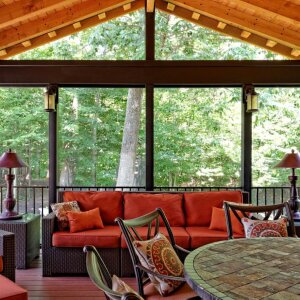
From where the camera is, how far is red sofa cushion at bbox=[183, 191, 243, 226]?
4.59 m

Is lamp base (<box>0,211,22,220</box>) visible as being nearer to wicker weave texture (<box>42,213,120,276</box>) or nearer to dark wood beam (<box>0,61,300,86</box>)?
wicker weave texture (<box>42,213,120,276</box>)

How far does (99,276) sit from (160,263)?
883mm

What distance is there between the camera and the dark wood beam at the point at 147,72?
5223mm

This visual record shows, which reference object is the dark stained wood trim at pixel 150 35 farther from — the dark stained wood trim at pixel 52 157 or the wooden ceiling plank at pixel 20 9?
the dark stained wood trim at pixel 52 157

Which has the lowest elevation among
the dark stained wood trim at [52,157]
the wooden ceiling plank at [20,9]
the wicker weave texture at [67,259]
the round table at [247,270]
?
the wicker weave texture at [67,259]

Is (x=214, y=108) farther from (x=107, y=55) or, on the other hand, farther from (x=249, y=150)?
(x=107, y=55)

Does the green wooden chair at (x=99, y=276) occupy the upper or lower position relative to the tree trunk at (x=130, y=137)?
lower

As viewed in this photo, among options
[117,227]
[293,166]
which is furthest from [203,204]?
[293,166]

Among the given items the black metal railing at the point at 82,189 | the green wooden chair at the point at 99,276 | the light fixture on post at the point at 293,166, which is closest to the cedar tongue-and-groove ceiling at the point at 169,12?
the light fixture on post at the point at 293,166

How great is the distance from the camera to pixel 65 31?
5.29 metres

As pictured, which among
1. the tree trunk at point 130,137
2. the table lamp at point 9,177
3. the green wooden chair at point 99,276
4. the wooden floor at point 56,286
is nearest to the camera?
the green wooden chair at point 99,276

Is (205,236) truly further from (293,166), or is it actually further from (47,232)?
(47,232)

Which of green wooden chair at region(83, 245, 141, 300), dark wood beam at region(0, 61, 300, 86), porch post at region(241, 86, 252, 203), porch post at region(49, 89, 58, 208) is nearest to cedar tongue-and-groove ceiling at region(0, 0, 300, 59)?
dark wood beam at region(0, 61, 300, 86)

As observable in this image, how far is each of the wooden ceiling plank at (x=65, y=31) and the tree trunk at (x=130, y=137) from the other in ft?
3.61
